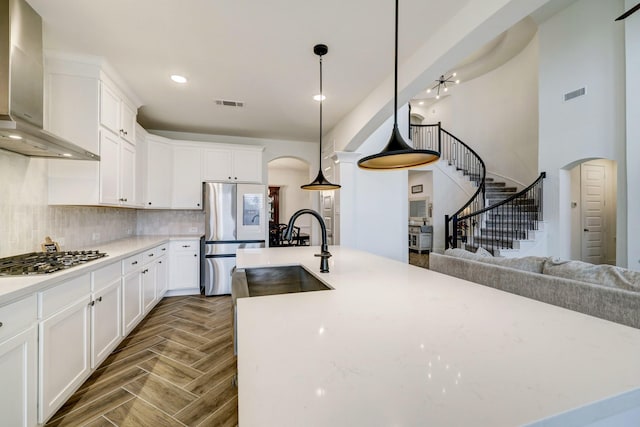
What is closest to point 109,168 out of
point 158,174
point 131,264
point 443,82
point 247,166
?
point 131,264

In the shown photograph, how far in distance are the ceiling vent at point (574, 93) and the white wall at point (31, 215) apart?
23.6 ft

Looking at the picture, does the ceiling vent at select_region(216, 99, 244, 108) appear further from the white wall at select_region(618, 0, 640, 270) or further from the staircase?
the white wall at select_region(618, 0, 640, 270)

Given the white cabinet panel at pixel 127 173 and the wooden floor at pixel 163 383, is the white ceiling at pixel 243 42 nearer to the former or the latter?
the white cabinet panel at pixel 127 173

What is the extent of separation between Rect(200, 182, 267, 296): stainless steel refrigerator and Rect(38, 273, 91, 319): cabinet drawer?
7.26 ft

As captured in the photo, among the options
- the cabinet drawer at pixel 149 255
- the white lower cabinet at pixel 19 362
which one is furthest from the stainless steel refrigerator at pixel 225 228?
the white lower cabinet at pixel 19 362

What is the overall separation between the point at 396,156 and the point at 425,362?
42.4 inches

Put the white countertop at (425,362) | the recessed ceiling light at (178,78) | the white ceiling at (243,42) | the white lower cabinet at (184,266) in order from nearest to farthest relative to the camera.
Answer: the white countertop at (425,362), the white ceiling at (243,42), the recessed ceiling light at (178,78), the white lower cabinet at (184,266)

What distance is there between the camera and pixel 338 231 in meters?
4.34

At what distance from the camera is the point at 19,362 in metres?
1.37

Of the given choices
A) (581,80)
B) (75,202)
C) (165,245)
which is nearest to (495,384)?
(75,202)

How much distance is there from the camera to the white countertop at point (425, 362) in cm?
51

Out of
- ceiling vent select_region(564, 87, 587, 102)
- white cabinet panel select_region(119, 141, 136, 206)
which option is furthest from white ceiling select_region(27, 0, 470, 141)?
ceiling vent select_region(564, 87, 587, 102)

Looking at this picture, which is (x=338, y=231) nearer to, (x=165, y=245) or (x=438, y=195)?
(x=165, y=245)

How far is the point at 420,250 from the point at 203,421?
7.76 m
